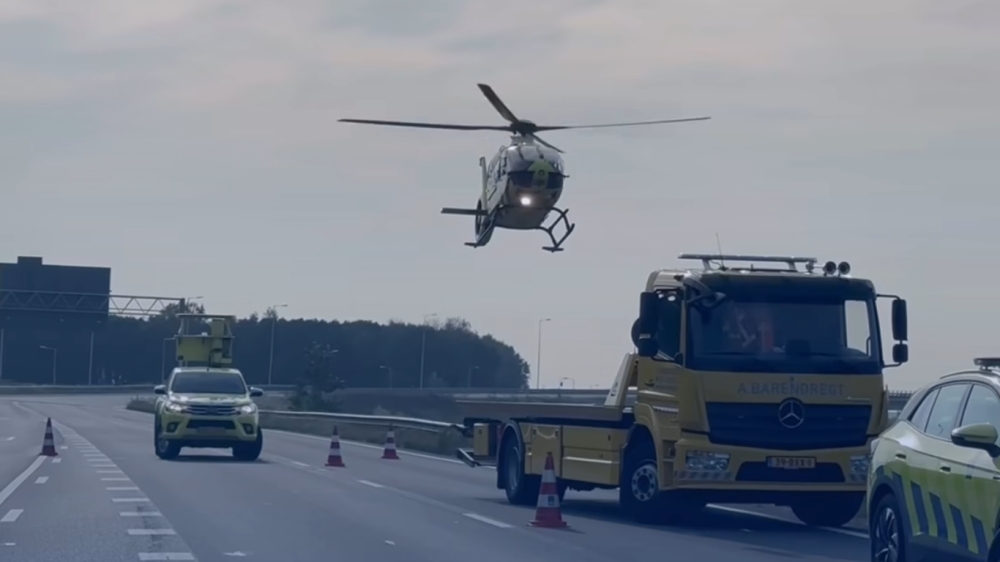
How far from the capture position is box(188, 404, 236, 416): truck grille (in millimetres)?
28859

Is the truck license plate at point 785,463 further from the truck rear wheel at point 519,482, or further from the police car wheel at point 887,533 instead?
the truck rear wheel at point 519,482

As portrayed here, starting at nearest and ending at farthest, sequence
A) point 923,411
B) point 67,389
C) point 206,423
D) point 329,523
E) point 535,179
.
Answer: point 923,411, point 329,523, point 535,179, point 206,423, point 67,389

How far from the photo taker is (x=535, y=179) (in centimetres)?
2725

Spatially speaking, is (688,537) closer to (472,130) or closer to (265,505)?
(265,505)

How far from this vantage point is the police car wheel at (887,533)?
11039 mm

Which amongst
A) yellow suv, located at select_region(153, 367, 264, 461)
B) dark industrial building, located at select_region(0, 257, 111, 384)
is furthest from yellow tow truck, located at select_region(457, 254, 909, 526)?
dark industrial building, located at select_region(0, 257, 111, 384)

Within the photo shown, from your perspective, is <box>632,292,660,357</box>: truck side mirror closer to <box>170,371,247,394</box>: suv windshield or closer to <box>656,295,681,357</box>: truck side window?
<box>656,295,681,357</box>: truck side window

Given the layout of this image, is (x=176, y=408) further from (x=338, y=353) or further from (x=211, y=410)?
(x=338, y=353)

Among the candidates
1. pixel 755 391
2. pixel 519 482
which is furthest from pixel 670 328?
pixel 519 482

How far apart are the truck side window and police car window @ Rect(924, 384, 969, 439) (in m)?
5.36

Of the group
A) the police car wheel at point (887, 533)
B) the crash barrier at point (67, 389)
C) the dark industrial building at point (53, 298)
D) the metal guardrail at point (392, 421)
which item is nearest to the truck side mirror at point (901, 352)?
the police car wheel at point (887, 533)

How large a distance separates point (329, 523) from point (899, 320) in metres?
6.46

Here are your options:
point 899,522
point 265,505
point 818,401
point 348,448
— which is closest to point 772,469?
point 818,401

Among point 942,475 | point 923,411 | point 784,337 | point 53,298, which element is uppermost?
point 53,298
